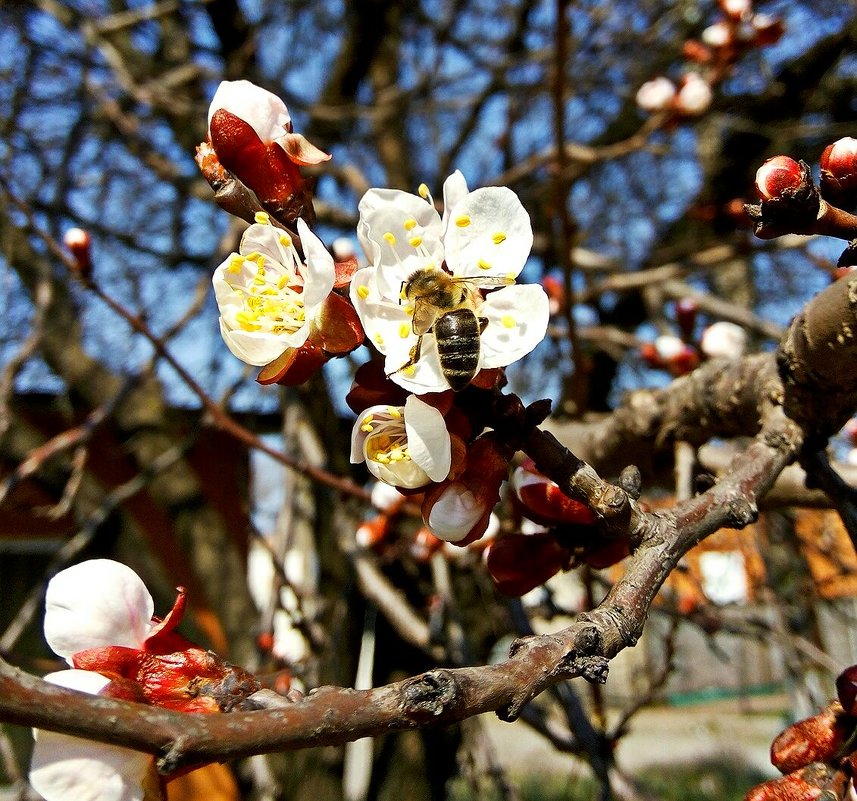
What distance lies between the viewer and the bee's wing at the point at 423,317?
0.88 meters

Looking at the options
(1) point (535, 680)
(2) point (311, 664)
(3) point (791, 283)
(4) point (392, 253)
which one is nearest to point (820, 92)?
(3) point (791, 283)

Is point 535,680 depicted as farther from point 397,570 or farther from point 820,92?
point 820,92

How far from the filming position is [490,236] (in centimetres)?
89

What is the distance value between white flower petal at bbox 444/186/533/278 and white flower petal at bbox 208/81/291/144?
0.24 metres

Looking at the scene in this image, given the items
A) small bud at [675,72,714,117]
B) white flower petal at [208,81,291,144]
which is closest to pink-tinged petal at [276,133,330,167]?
white flower petal at [208,81,291,144]

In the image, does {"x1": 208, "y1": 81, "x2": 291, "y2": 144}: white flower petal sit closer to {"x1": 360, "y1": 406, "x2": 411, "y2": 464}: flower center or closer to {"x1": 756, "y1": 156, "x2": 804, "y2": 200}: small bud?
{"x1": 360, "y1": 406, "x2": 411, "y2": 464}: flower center

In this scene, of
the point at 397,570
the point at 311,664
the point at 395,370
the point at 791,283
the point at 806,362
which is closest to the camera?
the point at 395,370

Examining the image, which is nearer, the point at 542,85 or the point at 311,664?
the point at 311,664

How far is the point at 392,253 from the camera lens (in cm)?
88

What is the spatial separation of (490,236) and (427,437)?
28cm

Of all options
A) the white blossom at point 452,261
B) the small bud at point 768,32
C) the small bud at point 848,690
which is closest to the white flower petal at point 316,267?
the white blossom at point 452,261

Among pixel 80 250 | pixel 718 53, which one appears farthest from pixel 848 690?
pixel 718 53

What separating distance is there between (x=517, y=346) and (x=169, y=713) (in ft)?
1.64

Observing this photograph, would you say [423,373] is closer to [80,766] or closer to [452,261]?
[452,261]
